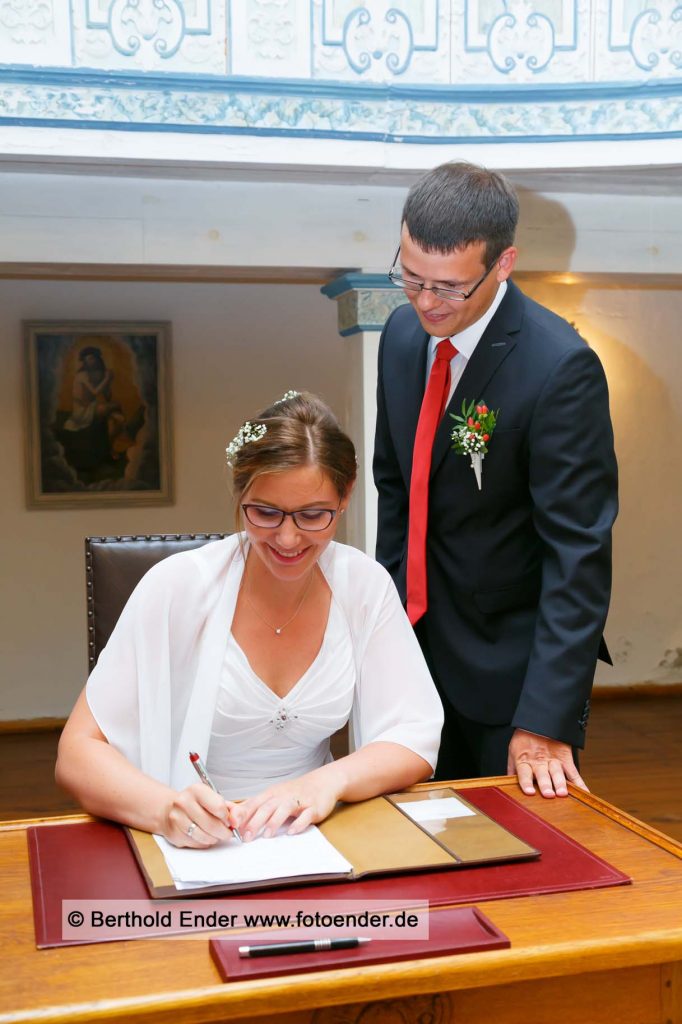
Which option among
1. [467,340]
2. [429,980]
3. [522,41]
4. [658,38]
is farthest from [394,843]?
[658,38]

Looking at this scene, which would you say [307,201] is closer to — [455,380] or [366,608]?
[455,380]

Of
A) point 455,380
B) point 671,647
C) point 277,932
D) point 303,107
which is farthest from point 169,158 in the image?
point 671,647

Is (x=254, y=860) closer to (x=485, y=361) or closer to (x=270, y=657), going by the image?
(x=270, y=657)

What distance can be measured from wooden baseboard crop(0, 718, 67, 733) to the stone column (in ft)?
11.8

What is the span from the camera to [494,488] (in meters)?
2.67

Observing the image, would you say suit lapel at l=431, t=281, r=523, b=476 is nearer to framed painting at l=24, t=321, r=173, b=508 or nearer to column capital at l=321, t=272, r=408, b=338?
column capital at l=321, t=272, r=408, b=338

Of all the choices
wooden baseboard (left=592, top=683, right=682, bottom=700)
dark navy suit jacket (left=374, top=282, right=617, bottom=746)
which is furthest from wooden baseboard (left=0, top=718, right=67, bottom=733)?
dark navy suit jacket (left=374, top=282, right=617, bottom=746)

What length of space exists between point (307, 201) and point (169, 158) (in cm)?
81

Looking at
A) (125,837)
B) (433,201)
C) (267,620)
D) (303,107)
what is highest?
(303,107)

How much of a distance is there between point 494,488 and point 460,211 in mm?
629

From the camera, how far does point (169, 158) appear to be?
530cm

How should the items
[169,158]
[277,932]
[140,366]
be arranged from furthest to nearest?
[140,366] → [169,158] → [277,932]

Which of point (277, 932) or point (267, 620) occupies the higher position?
point (267, 620)

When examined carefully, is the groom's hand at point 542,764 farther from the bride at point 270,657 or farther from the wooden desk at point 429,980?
the wooden desk at point 429,980
